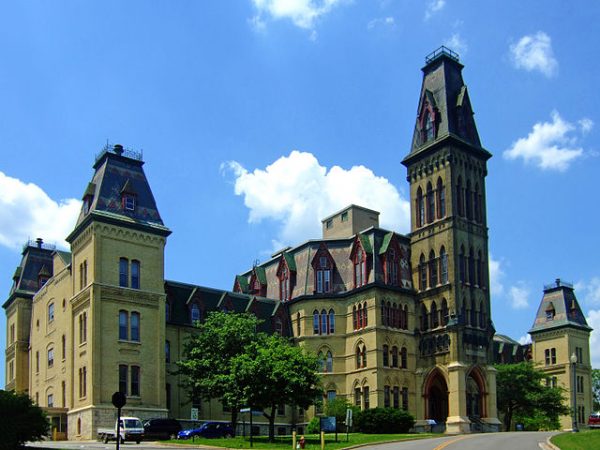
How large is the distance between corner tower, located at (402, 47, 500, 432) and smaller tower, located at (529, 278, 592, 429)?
2977cm

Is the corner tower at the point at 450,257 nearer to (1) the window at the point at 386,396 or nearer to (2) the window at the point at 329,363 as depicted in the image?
(1) the window at the point at 386,396

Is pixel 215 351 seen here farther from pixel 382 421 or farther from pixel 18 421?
pixel 18 421

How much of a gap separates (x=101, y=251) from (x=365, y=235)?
84.0 feet

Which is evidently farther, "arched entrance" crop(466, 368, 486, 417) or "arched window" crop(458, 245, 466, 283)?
"arched window" crop(458, 245, 466, 283)

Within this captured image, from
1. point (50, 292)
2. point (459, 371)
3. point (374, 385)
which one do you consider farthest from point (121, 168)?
point (459, 371)

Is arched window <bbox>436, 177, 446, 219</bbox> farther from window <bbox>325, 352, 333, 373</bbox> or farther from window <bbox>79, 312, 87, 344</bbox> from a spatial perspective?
window <bbox>79, 312, 87, 344</bbox>

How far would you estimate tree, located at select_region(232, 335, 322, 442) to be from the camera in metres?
54.9

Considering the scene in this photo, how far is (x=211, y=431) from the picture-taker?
6012 cm

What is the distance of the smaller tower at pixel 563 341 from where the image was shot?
104125 mm

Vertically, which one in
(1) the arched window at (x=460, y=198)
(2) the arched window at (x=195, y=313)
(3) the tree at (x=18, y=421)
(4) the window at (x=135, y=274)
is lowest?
(3) the tree at (x=18, y=421)

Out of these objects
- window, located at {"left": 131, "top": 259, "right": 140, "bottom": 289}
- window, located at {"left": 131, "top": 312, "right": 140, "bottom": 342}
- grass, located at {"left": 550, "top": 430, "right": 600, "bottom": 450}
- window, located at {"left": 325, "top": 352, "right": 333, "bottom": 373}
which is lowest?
grass, located at {"left": 550, "top": 430, "right": 600, "bottom": 450}

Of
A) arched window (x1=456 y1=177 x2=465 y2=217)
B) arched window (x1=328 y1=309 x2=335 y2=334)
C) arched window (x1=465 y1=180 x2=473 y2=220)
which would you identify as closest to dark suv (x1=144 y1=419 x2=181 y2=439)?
arched window (x1=328 y1=309 x2=335 y2=334)

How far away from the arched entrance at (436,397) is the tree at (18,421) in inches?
1650

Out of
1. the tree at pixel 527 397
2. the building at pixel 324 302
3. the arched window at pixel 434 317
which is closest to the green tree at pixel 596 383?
the tree at pixel 527 397
